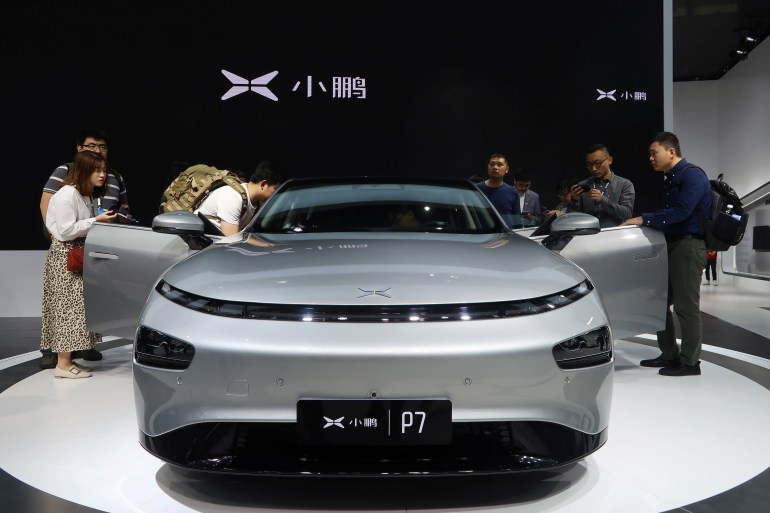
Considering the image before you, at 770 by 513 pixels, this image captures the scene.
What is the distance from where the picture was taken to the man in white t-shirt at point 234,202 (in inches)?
168

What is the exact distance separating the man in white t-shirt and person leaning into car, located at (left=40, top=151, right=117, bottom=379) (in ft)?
1.95

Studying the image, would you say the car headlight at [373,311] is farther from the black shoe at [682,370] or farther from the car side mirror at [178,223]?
the black shoe at [682,370]

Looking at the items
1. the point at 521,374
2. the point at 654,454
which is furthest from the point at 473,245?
the point at 654,454

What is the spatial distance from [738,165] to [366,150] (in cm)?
1349

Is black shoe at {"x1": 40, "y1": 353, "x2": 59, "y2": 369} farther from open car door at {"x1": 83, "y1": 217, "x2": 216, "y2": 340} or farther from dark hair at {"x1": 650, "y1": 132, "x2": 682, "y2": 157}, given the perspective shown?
dark hair at {"x1": 650, "y1": 132, "x2": 682, "y2": 157}

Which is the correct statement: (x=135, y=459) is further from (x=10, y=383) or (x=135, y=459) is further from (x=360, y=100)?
(x=360, y=100)

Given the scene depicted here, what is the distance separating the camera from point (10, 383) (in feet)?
13.1

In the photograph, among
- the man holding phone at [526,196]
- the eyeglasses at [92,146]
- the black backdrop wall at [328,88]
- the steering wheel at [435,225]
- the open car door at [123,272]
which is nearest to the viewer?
the steering wheel at [435,225]

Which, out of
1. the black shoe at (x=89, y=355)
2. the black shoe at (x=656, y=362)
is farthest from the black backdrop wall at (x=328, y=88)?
the black shoe at (x=656, y=362)

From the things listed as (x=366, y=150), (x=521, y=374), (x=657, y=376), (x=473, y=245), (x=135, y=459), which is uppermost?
(x=366, y=150)

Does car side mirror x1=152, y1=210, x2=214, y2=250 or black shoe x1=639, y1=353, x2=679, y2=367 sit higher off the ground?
car side mirror x1=152, y1=210, x2=214, y2=250

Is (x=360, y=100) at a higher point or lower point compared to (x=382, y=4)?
lower

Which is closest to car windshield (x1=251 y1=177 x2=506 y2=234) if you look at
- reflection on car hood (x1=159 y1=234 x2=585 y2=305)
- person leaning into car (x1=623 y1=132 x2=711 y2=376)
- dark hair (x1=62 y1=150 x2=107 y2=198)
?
reflection on car hood (x1=159 y1=234 x2=585 y2=305)

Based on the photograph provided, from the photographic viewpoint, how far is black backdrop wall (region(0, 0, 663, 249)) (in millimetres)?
7250
